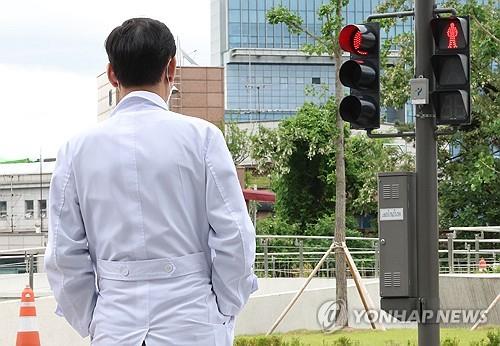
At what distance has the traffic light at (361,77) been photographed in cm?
1041

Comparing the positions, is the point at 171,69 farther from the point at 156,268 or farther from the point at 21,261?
the point at 21,261

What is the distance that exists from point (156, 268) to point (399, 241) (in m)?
6.77

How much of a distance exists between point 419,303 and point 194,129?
6658 mm

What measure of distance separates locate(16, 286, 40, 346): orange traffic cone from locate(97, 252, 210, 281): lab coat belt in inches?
284

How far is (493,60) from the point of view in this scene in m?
38.1

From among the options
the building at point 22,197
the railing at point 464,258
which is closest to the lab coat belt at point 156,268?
the railing at point 464,258

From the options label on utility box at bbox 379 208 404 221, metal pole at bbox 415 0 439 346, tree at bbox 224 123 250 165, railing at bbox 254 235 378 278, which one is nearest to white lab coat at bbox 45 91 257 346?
metal pole at bbox 415 0 439 346

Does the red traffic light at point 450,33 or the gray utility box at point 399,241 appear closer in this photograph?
the red traffic light at point 450,33

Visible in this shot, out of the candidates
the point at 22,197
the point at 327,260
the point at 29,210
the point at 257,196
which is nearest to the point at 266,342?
the point at 327,260

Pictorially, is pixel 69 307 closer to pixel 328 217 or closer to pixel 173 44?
pixel 173 44

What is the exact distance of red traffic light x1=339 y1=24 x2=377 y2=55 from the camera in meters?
10.5

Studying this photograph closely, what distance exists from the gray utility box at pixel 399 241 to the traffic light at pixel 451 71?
1.97 feet

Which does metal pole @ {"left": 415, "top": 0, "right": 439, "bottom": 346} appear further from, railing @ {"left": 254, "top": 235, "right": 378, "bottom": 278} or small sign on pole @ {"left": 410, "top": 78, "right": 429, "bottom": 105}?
railing @ {"left": 254, "top": 235, "right": 378, "bottom": 278}

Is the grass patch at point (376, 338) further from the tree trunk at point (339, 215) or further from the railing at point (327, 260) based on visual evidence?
the railing at point (327, 260)
